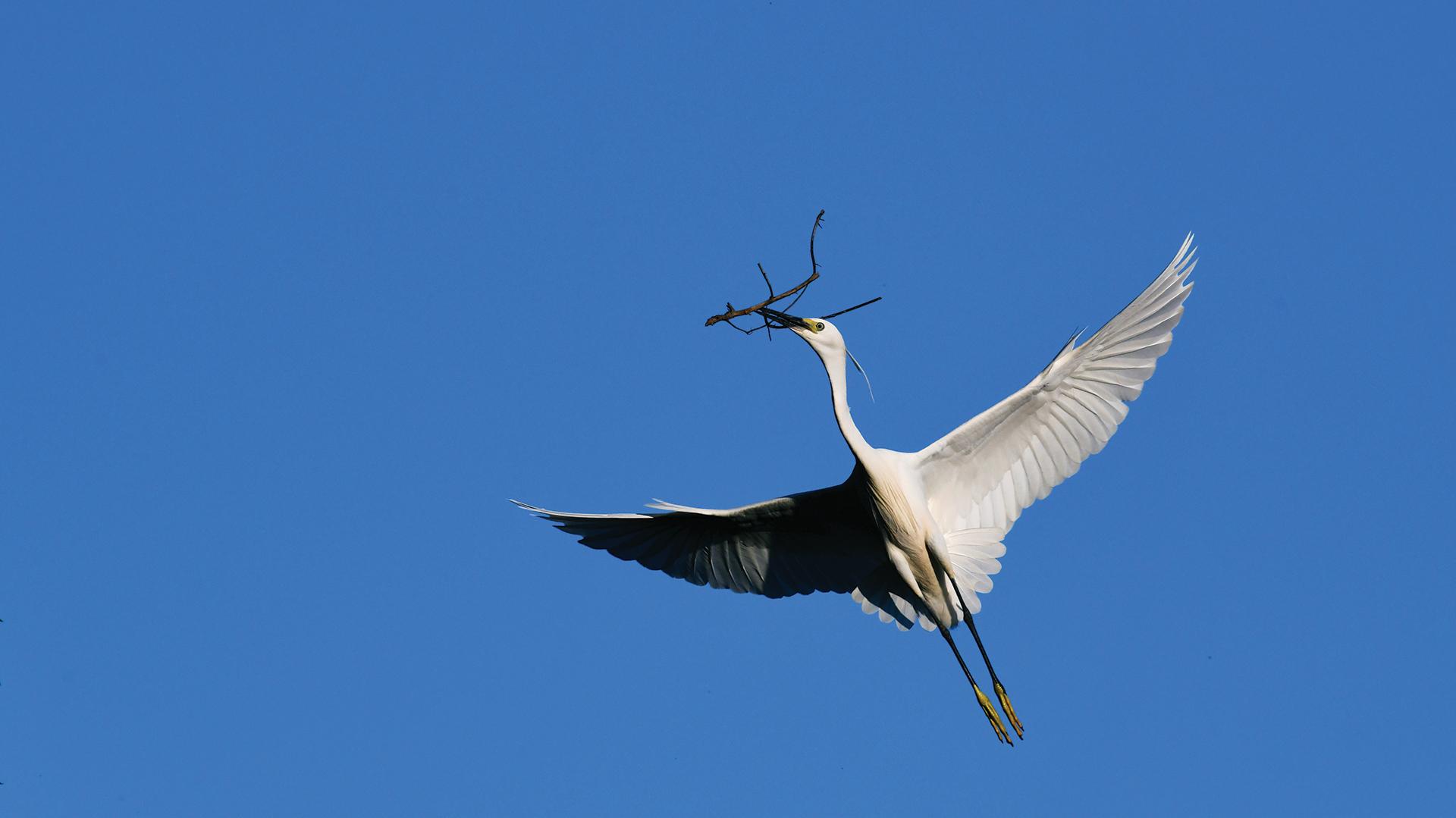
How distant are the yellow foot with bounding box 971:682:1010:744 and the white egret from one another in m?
0.01

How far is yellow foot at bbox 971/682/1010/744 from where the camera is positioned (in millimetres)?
15438

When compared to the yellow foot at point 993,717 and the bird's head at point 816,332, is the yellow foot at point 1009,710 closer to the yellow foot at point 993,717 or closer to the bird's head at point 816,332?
the yellow foot at point 993,717

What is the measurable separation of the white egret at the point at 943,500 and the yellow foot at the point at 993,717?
0.01m

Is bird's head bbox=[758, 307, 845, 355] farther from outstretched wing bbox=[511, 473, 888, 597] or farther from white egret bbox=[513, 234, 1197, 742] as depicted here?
outstretched wing bbox=[511, 473, 888, 597]

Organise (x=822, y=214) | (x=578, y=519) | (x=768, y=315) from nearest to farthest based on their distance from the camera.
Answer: (x=822, y=214) → (x=768, y=315) → (x=578, y=519)

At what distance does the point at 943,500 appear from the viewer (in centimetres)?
1588

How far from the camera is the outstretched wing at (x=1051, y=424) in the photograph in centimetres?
1534

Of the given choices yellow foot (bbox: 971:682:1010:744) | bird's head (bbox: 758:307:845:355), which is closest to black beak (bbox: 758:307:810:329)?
bird's head (bbox: 758:307:845:355)

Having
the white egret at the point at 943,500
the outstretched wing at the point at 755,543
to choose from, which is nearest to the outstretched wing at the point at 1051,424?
the white egret at the point at 943,500

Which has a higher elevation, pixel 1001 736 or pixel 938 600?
pixel 938 600

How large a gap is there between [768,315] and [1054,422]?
2.71m

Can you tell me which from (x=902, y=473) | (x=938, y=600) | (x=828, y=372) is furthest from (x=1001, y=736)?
(x=828, y=372)

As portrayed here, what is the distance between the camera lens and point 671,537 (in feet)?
55.0

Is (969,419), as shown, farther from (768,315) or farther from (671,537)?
(671,537)
